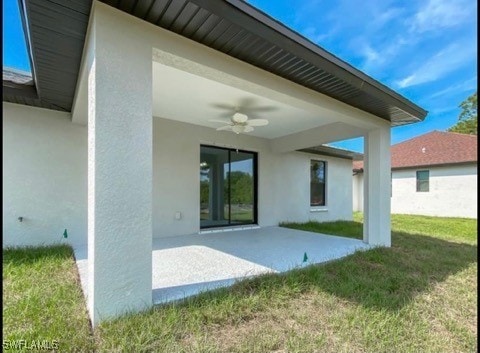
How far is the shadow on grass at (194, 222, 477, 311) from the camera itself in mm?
3090

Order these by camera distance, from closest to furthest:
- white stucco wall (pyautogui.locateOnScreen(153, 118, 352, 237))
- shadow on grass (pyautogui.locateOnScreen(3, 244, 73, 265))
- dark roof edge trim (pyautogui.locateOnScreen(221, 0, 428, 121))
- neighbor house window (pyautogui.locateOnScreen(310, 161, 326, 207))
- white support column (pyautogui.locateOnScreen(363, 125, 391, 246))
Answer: dark roof edge trim (pyautogui.locateOnScreen(221, 0, 428, 121))
shadow on grass (pyautogui.locateOnScreen(3, 244, 73, 265))
white support column (pyautogui.locateOnScreen(363, 125, 391, 246))
white stucco wall (pyautogui.locateOnScreen(153, 118, 352, 237))
neighbor house window (pyautogui.locateOnScreen(310, 161, 326, 207))

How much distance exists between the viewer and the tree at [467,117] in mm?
23520

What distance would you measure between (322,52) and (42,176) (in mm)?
5683

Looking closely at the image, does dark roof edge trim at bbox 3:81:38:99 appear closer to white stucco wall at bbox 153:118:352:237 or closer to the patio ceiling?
the patio ceiling

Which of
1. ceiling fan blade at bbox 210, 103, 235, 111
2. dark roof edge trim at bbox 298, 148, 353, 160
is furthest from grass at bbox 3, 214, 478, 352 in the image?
dark roof edge trim at bbox 298, 148, 353, 160

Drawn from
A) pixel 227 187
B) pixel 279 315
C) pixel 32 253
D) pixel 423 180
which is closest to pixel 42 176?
pixel 32 253

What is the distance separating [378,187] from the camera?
18.8 ft

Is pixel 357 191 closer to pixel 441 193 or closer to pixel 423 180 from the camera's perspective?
pixel 423 180

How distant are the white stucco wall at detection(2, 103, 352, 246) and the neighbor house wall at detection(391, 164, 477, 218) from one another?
35.2 feet

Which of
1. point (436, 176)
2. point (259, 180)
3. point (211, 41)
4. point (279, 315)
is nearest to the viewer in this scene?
point (279, 315)

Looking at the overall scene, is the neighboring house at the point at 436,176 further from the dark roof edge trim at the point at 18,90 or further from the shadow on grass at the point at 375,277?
the dark roof edge trim at the point at 18,90

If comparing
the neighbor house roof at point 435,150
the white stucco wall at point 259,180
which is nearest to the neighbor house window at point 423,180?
the neighbor house roof at point 435,150

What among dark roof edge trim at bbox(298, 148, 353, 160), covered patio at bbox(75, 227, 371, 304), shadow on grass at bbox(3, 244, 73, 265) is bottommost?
covered patio at bbox(75, 227, 371, 304)

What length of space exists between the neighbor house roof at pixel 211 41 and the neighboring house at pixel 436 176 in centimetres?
1359
